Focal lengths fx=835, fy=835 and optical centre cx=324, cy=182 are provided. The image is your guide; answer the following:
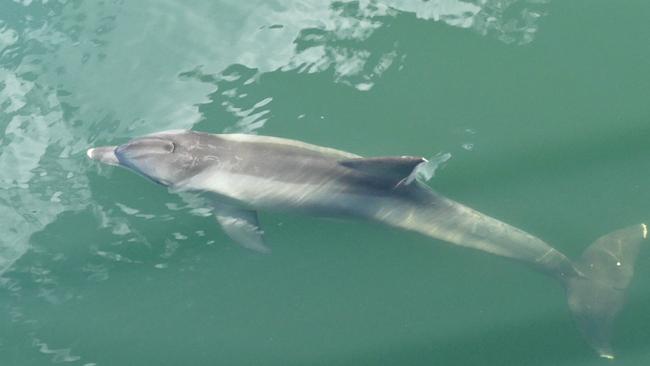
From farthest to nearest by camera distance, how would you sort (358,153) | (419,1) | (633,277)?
1. (419,1)
2. (358,153)
3. (633,277)

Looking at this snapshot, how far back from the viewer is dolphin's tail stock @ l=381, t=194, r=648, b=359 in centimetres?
916

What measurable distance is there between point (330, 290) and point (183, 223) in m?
1.95

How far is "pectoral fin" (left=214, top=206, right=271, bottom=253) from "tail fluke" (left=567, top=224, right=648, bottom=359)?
11.6 ft

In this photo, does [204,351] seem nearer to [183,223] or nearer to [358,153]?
[183,223]

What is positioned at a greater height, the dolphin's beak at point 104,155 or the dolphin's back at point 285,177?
the dolphin's back at point 285,177

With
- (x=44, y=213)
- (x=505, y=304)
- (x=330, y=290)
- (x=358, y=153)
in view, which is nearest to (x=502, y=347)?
(x=505, y=304)

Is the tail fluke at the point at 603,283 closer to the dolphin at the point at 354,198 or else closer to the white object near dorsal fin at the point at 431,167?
the dolphin at the point at 354,198

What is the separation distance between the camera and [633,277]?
377 inches

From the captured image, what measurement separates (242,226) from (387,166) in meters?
2.01

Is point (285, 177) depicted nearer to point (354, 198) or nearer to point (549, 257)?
point (354, 198)

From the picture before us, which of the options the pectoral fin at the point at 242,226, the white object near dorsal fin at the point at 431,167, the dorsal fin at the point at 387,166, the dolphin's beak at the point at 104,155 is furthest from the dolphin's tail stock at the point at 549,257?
the dolphin's beak at the point at 104,155

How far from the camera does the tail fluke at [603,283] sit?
9188mm

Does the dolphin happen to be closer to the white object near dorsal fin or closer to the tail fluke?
the tail fluke

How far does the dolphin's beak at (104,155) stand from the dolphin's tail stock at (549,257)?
10.7 feet
